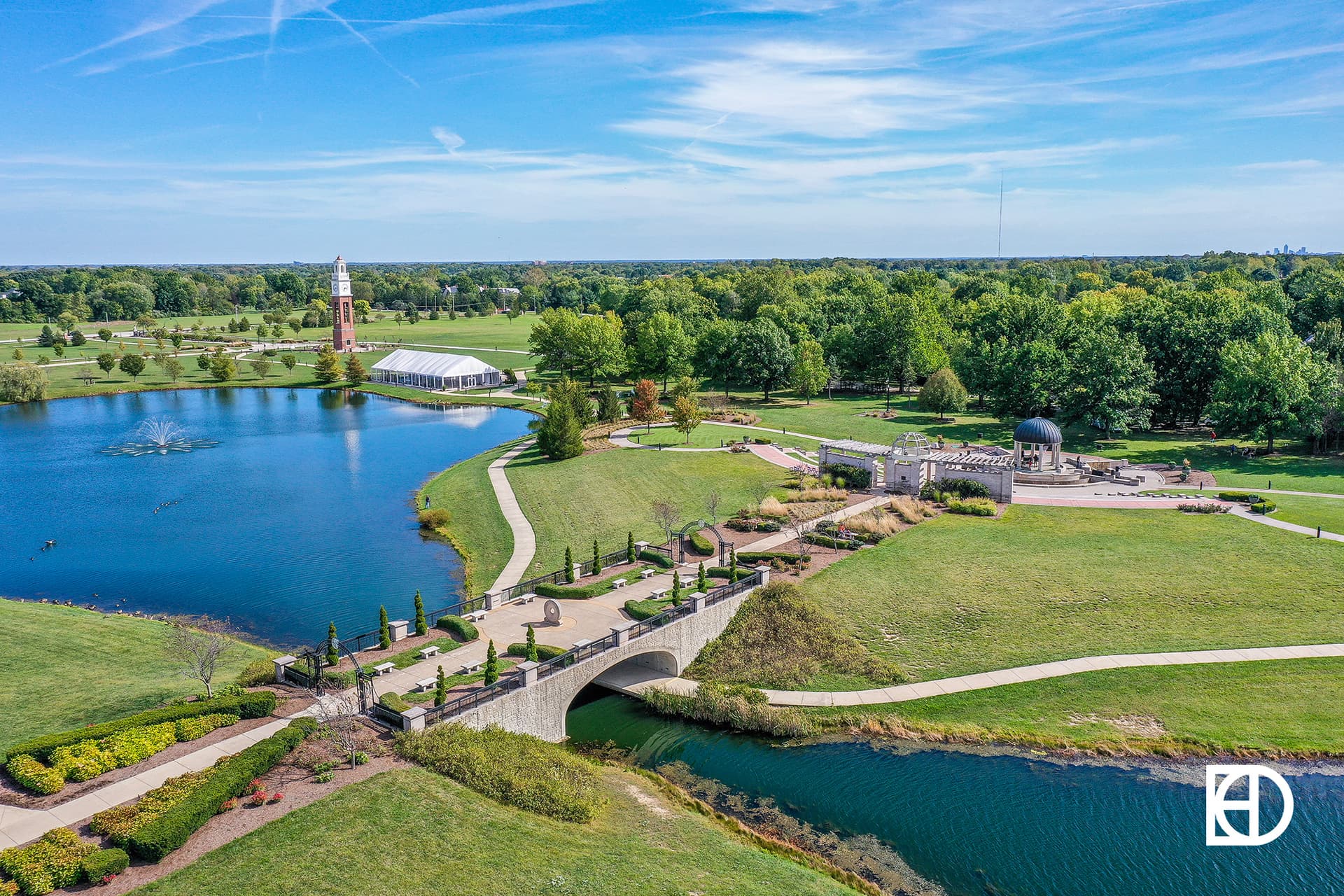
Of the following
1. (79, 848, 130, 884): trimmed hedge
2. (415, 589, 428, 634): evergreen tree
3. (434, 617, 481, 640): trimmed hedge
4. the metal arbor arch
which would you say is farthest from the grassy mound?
(79, 848, 130, 884): trimmed hedge

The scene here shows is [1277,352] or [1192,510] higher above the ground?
[1277,352]

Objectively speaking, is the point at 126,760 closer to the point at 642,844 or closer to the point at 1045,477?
the point at 642,844

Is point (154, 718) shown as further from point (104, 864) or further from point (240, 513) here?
point (240, 513)

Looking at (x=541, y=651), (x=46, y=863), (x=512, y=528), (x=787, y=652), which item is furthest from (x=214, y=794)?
(x=512, y=528)

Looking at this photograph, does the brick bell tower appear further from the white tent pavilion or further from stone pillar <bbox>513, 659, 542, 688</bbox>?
stone pillar <bbox>513, 659, 542, 688</bbox>

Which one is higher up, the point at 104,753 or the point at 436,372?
the point at 436,372

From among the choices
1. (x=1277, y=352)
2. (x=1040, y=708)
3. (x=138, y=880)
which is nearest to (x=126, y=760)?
(x=138, y=880)

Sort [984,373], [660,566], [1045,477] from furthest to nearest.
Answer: [984,373]
[1045,477]
[660,566]
